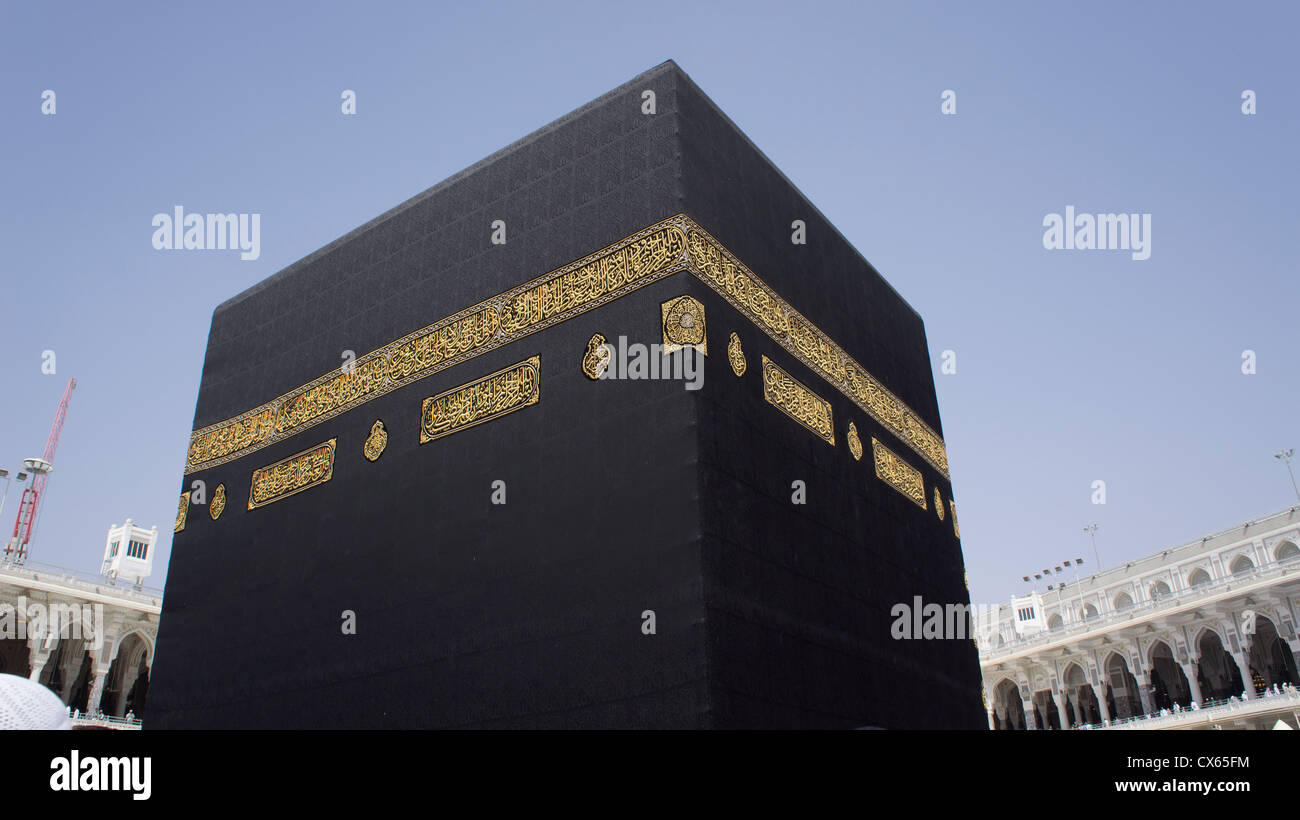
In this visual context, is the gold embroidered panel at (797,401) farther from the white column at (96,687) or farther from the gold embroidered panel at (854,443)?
the white column at (96,687)

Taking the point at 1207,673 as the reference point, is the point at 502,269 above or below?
above

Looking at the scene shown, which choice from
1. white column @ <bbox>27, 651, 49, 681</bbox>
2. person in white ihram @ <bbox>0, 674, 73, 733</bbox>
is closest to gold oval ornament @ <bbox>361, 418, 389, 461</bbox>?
person in white ihram @ <bbox>0, 674, 73, 733</bbox>

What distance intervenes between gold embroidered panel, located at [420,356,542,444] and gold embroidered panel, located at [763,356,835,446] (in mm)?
1250

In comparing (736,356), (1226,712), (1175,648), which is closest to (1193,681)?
(1226,712)

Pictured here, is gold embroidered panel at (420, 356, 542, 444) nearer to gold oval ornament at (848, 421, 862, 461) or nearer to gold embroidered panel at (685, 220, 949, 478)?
gold embroidered panel at (685, 220, 949, 478)

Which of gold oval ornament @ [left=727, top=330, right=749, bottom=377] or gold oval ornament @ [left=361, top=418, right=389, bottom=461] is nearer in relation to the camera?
gold oval ornament @ [left=727, top=330, right=749, bottom=377]

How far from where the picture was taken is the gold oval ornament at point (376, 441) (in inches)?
222

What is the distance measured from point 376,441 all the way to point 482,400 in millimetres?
917

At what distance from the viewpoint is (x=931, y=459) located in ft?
24.0

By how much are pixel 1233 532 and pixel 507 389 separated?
19.0 meters

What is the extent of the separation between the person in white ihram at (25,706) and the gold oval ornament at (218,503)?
4.99 m

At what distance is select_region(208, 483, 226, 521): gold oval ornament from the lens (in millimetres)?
6482
